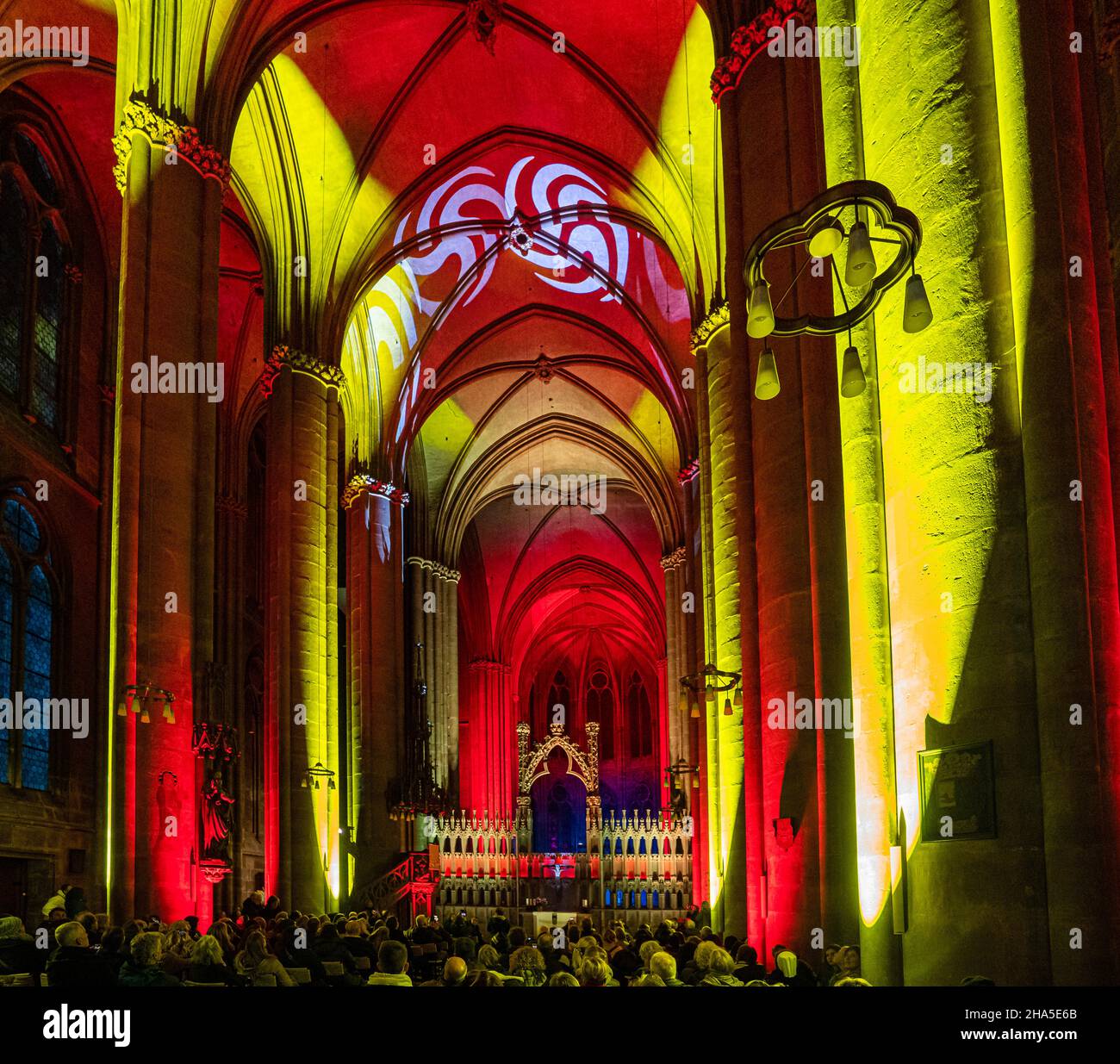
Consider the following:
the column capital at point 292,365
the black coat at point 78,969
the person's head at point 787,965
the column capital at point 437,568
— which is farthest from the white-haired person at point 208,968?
the column capital at point 437,568

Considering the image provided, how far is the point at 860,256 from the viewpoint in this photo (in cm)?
603

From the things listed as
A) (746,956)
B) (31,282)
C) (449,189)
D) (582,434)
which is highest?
(449,189)

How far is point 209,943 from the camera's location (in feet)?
27.4

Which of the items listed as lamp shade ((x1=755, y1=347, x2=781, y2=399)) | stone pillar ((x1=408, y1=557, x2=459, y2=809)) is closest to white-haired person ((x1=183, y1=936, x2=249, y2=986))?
lamp shade ((x1=755, y1=347, x2=781, y2=399))

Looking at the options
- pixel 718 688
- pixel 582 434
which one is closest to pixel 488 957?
pixel 718 688

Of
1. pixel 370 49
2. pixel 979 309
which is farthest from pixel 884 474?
pixel 370 49

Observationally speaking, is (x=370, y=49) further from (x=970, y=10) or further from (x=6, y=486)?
(x=970, y=10)

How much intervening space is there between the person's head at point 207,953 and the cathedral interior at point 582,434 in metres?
4.45

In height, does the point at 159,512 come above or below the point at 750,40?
below

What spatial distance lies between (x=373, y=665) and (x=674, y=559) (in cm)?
1102

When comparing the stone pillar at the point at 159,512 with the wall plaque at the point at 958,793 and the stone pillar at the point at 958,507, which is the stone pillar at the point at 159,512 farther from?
the wall plaque at the point at 958,793

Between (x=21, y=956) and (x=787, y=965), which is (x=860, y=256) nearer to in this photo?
(x=787, y=965)

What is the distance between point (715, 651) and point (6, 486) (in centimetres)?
1170

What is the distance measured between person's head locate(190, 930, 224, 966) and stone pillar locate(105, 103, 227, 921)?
5.31 m
